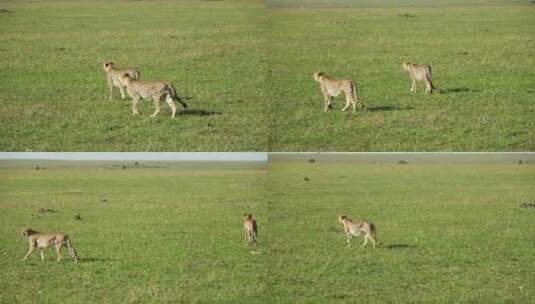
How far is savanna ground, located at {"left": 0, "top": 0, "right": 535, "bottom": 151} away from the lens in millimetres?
5172

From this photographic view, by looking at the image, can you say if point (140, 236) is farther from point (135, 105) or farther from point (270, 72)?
point (270, 72)

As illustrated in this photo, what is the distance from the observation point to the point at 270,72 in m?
5.32

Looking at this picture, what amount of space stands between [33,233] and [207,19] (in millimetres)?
1748

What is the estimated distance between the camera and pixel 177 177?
211 inches

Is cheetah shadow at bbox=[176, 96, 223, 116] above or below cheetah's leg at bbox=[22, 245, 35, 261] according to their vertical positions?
above

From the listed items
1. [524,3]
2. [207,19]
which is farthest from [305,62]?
[524,3]

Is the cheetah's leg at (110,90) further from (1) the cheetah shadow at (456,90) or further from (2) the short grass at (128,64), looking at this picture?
(1) the cheetah shadow at (456,90)

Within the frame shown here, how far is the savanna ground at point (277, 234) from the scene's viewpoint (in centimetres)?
525

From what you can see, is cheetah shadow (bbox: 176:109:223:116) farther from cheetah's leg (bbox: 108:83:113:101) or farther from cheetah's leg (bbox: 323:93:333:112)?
cheetah's leg (bbox: 323:93:333:112)

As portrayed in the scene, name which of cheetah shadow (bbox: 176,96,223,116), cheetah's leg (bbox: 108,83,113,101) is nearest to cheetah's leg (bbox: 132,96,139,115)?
cheetah's leg (bbox: 108,83,113,101)

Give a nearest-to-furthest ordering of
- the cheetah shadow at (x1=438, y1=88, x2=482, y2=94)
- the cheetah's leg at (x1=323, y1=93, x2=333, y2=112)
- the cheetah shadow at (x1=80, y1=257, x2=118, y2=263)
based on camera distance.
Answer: the cheetah's leg at (x1=323, y1=93, x2=333, y2=112) → the cheetah shadow at (x1=438, y1=88, x2=482, y2=94) → the cheetah shadow at (x1=80, y1=257, x2=118, y2=263)

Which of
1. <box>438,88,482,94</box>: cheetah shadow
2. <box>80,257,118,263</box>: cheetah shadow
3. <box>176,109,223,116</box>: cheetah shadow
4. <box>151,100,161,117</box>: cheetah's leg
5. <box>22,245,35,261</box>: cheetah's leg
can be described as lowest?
<box>80,257,118,263</box>: cheetah shadow

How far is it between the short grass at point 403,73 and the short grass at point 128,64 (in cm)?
21

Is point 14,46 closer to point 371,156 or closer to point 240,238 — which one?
point 240,238
